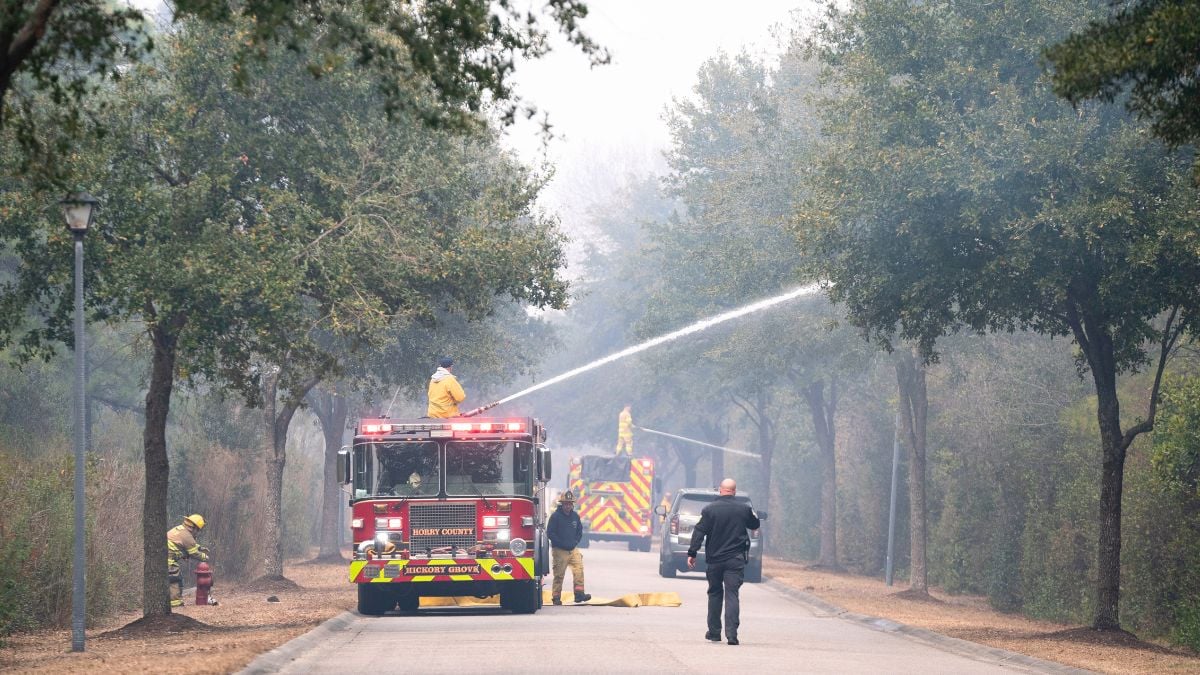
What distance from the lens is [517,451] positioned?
74.3 feet

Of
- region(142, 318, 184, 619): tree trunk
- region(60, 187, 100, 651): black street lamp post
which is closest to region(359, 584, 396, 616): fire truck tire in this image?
region(142, 318, 184, 619): tree trunk

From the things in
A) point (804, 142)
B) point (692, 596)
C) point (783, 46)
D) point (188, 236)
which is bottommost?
point (692, 596)

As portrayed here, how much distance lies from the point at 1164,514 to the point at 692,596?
10.0 meters

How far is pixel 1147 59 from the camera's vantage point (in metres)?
12.3

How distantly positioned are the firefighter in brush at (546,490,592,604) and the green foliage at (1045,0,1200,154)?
1413 centimetres

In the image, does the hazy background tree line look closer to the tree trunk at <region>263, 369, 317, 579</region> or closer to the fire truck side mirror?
the tree trunk at <region>263, 369, 317, 579</region>

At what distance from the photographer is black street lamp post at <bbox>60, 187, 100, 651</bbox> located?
1697cm

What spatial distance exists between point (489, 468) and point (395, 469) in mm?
1293

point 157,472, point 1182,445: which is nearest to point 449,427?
point 157,472

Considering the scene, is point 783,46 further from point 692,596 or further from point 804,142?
point 692,596

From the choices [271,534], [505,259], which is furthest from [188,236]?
[271,534]

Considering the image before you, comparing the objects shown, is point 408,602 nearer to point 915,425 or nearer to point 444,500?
point 444,500

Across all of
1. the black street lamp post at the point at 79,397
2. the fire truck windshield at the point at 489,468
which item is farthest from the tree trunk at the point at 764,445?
the black street lamp post at the point at 79,397

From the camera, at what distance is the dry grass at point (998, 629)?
1773cm
